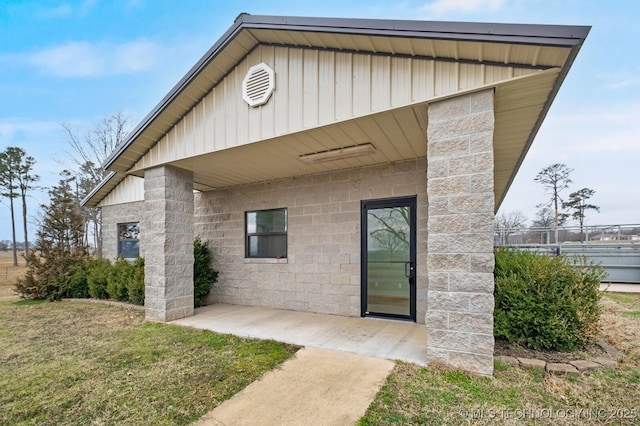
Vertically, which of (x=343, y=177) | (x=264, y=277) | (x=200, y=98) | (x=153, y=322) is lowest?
(x=153, y=322)

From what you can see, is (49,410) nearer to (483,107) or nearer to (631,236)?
(483,107)

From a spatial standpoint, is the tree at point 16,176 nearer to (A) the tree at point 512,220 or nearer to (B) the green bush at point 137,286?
(B) the green bush at point 137,286

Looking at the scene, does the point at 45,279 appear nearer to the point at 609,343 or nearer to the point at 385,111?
the point at 385,111

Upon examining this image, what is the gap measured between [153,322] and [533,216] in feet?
96.5

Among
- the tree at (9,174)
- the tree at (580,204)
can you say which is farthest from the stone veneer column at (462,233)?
the tree at (9,174)

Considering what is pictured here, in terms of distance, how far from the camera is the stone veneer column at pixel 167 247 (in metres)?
5.35

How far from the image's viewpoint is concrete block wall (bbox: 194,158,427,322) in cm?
538

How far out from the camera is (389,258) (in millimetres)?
5414

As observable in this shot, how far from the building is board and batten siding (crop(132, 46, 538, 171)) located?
0.02m

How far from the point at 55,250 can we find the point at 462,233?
35.1 feet

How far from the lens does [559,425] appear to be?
2.22m

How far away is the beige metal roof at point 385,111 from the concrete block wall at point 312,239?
0.37 m

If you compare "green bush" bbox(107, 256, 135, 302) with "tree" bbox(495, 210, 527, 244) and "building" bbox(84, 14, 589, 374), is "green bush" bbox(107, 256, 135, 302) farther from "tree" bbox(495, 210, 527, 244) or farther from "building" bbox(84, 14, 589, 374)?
"tree" bbox(495, 210, 527, 244)

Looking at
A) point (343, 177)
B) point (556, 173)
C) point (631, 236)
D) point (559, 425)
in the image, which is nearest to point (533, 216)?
point (556, 173)
